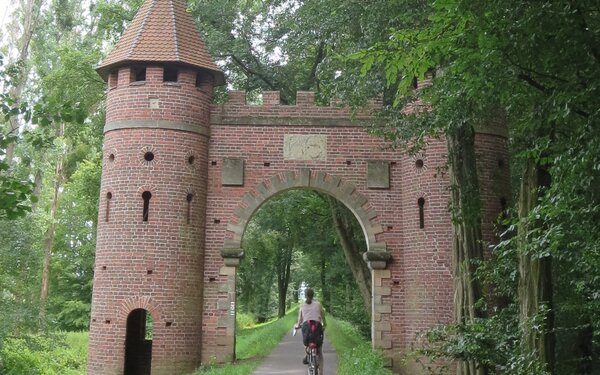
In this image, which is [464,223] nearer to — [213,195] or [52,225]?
[213,195]

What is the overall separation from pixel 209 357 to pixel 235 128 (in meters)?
4.95

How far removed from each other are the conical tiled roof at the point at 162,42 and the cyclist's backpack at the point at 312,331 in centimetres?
663

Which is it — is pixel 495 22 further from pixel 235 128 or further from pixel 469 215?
pixel 235 128

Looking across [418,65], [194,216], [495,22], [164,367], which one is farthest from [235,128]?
[495,22]

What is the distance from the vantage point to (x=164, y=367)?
12516 millimetres

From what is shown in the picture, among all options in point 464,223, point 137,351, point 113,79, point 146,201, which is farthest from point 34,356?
point 464,223

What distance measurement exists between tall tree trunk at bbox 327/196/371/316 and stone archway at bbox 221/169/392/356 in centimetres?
362

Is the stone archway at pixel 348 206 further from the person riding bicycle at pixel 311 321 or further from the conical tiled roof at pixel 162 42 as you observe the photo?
the person riding bicycle at pixel 311 321

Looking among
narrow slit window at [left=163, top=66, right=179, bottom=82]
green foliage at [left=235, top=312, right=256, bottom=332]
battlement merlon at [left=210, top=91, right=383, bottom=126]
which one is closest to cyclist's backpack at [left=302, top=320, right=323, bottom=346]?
battlement merlon at [left=210, top=91, right=383, bottom=126]

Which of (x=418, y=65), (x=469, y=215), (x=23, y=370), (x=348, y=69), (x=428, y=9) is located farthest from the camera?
(x=23, y=370)

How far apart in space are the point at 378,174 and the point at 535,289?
20.7ft

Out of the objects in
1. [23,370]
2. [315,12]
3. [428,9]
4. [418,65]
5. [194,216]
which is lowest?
[23,370]

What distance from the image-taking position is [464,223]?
1104cm

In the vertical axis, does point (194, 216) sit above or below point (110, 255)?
above
